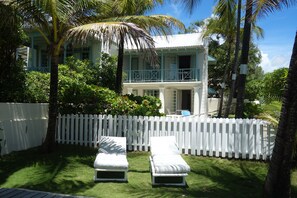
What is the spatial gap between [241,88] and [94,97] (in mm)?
5279

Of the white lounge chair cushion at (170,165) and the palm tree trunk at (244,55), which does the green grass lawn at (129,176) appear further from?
the palm tree trunk at (244,55)

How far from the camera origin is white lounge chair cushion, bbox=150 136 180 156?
27.6 feet

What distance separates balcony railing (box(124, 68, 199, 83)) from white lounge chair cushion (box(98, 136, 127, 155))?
1610 centimetres

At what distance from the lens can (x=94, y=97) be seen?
11852 millimetres

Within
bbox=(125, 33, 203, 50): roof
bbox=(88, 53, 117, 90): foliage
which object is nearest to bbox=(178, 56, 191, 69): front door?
bbox=(125, 33, 203, 50): roof

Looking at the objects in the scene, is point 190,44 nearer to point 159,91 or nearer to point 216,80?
point 159,91

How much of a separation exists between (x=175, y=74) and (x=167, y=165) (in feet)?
59.9

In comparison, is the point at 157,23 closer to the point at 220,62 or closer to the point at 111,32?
the point at 111,32

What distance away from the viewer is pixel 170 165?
24.3 feet

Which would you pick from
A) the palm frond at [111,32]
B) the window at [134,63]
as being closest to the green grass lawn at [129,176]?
the palm frond at [111,32]

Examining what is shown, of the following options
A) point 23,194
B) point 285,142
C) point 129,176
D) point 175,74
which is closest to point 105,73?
point 175,74

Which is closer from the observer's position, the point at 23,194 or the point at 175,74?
the point at 23,194

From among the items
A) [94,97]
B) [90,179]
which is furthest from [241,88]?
[90,179]

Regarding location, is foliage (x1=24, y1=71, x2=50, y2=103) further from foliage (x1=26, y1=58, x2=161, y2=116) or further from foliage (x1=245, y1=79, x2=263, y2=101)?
foliage (x1=245, y1=79, x2=263, y2=101)
